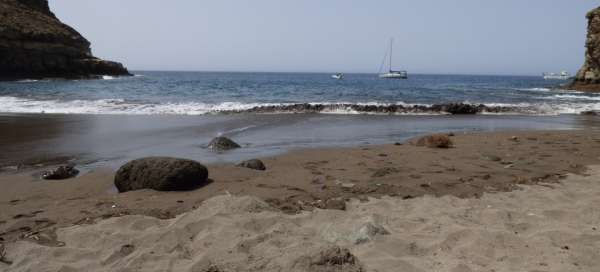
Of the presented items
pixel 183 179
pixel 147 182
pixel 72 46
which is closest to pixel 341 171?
pixel 183 179

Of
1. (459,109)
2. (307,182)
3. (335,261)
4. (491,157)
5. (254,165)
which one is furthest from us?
(459,109)

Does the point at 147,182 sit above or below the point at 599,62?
below

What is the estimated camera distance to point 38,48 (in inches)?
2085

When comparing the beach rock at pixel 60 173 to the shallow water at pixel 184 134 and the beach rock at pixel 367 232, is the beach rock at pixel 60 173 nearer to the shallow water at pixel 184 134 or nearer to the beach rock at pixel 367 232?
the shallow water at pixel 184 134

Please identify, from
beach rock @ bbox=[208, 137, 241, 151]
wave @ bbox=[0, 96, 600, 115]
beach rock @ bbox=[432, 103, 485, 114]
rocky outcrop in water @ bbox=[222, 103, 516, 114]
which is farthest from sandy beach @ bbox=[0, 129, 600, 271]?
beach rock @ bbox=[432, 103, 485, 114]

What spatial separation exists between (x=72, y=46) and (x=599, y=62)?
60.8m

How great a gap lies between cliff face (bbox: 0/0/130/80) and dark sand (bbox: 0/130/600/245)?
170 feet

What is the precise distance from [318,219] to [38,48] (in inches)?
2314

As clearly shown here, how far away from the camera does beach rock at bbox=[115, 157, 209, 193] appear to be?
5480 millimetres

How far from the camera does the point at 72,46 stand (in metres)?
59.2

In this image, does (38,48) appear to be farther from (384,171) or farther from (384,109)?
(384,171)

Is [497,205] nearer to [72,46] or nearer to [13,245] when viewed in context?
[13,245]

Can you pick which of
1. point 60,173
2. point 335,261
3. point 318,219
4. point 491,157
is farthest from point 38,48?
point 335,261

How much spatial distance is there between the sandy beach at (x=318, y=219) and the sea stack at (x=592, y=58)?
4378cm
